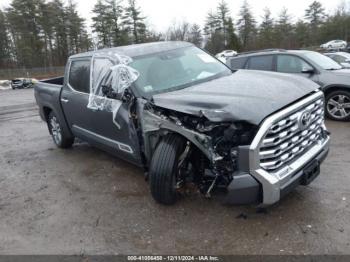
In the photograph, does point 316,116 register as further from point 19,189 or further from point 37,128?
point 37,128

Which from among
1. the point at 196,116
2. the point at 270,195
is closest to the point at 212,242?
the point at 270,195

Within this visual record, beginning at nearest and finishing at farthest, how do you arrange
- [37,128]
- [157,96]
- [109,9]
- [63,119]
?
1. [157,96]
2. [63,119]
3. [37,128]
4. [109,9]

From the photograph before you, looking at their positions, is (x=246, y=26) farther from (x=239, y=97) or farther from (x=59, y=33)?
(x=239, y=97)

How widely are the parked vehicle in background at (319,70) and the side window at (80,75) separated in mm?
4618

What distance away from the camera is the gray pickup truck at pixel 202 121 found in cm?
329

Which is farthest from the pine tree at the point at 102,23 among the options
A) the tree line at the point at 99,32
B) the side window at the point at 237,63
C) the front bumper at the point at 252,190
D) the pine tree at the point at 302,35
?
the front bumper at the point at 252,190

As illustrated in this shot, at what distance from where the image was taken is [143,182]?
5051 millimetres

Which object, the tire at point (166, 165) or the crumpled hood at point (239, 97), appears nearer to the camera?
the crumpled hood at point (239, 97)

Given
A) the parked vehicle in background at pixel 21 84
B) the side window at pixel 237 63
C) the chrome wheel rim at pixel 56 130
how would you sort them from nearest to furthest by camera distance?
the chrome wheel rim at pixel 56 130 < the side window at pixel 237 63 < the parked vehicle in background at pixel 21 84

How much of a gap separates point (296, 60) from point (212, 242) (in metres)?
5.93

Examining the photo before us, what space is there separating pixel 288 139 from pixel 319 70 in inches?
197

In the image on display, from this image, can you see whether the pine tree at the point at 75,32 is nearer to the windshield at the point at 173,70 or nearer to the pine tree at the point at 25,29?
Answer: the pine tree at the point at 25,29

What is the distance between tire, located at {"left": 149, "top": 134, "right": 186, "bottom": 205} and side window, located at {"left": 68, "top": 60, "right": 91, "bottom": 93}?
2147 millimetres

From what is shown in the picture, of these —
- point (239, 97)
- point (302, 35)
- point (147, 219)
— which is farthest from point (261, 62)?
point (302, 35)
